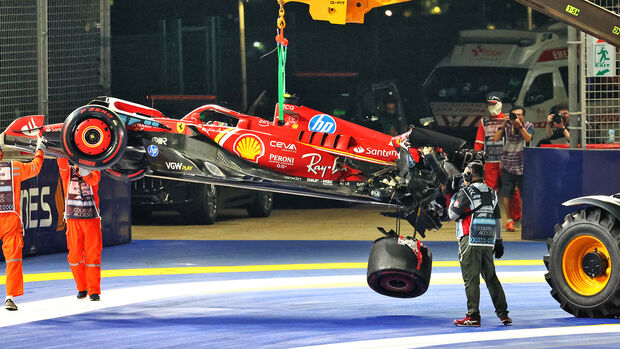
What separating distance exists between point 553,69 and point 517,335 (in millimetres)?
15669

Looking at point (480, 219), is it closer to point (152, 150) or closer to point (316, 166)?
point (316, 166)

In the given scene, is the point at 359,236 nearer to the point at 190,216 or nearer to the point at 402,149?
the point at 190,216

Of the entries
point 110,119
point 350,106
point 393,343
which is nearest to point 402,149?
point 393,343

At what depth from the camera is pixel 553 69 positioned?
85.3ft

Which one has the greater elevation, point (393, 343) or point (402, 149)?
point (402, 149)

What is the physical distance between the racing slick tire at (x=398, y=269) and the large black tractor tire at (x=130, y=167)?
8.96 ft

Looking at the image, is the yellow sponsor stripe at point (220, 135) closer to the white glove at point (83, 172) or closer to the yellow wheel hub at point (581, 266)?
the white glove at point (83, 172)

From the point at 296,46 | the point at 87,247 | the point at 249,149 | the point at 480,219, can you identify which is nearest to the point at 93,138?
the point at 249,149

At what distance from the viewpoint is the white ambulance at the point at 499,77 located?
2602cm

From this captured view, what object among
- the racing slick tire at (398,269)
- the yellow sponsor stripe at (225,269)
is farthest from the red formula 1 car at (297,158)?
the yellow sponsor stripe at (225,269)

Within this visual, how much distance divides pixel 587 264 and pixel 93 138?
5362mm

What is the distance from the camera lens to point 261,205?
2255 cm

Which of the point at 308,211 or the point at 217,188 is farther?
the point at 308,211

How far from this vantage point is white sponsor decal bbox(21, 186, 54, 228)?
55.5ft
